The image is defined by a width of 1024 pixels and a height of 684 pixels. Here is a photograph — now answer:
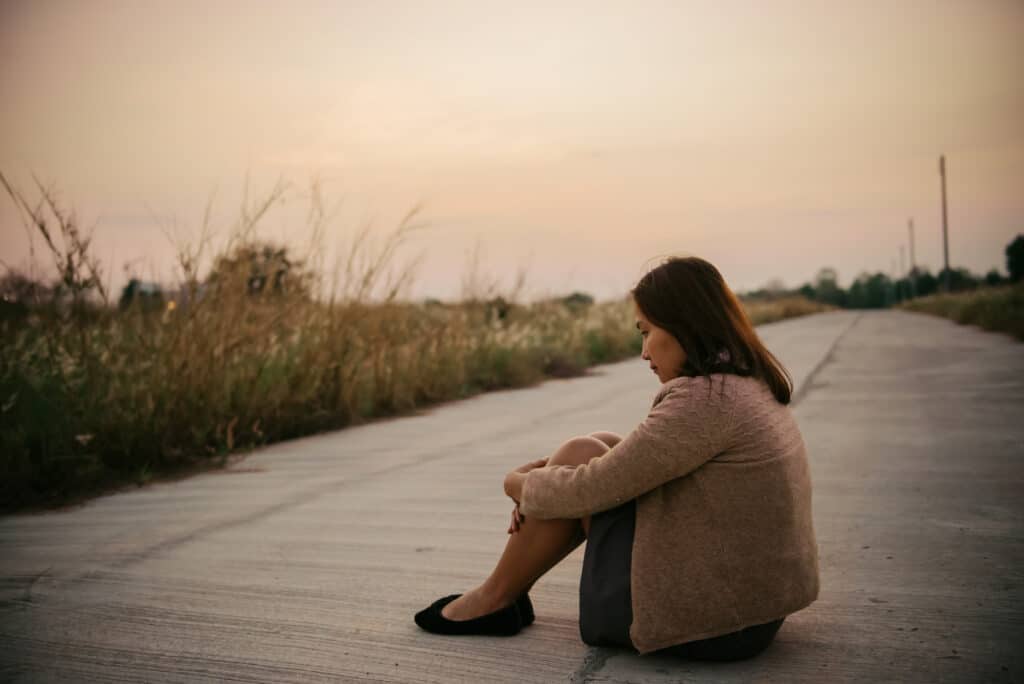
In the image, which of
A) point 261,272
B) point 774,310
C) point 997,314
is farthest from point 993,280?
point 261,272

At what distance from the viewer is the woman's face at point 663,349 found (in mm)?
1944

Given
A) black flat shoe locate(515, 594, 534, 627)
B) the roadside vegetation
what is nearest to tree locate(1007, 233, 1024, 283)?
the roadside vegetation

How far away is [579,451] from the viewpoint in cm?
211

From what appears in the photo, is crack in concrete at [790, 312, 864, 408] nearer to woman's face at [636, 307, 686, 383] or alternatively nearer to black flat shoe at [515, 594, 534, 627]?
black flat shoe at [515, 594, 534, 627]

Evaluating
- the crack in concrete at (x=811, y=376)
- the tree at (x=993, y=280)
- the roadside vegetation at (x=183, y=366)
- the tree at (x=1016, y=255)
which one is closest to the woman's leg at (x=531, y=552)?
the roadside vegetation at (x=183, y=366)

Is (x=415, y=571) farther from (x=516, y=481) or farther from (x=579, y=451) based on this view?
(x=579, y=451)

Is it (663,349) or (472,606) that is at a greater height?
(663,349)

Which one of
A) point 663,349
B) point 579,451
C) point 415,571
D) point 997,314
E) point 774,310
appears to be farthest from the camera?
point 774,310

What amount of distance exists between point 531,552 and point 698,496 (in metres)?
0.52

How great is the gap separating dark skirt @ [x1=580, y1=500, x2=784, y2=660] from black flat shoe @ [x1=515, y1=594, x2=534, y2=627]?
0.31 meters

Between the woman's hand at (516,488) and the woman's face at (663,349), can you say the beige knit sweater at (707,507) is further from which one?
the woman's hand at (516,488)

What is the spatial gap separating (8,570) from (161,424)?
1.91 metres

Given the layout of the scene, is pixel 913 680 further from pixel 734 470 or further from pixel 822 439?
pixel 822 439

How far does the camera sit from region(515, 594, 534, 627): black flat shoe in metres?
2.30
